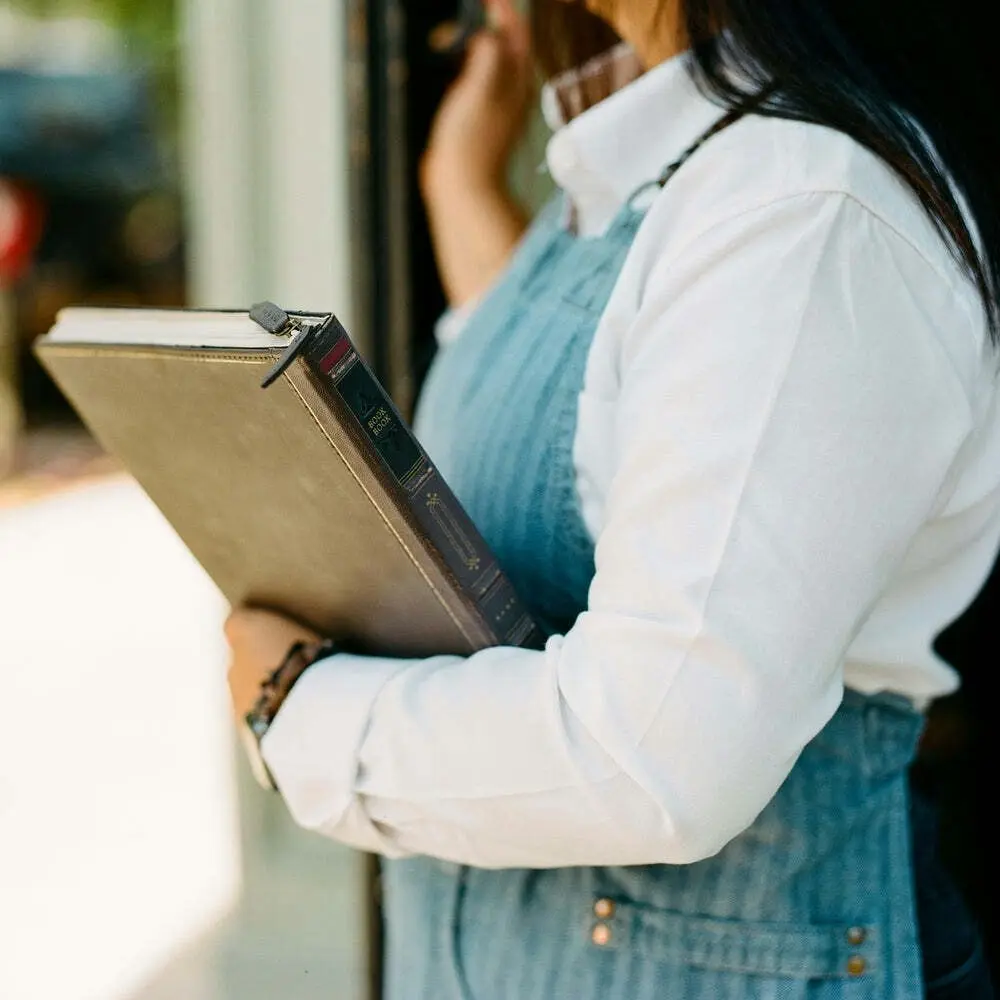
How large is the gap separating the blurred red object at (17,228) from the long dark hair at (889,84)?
17.9ft

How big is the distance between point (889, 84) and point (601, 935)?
0.60 metres

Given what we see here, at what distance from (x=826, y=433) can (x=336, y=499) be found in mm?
300

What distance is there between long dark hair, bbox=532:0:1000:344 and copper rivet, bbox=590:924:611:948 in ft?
1.52

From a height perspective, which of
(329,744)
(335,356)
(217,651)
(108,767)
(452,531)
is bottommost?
(108,767)

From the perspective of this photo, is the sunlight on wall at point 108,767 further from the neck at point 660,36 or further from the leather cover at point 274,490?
the neck at point 660,36

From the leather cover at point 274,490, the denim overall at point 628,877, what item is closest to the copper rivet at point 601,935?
the denim overall at point 628,877

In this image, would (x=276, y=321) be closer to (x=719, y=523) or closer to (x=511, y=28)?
(x=719, y=523)

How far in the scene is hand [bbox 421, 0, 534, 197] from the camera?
57.7 inches

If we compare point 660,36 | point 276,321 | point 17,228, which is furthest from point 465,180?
point 17,228

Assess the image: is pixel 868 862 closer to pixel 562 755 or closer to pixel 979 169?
pixel 562 755

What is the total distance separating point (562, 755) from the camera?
75cm

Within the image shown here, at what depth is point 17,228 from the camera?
5867mm

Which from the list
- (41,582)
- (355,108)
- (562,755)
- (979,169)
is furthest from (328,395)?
(41,582)

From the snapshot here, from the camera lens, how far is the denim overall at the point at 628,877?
87 cm
